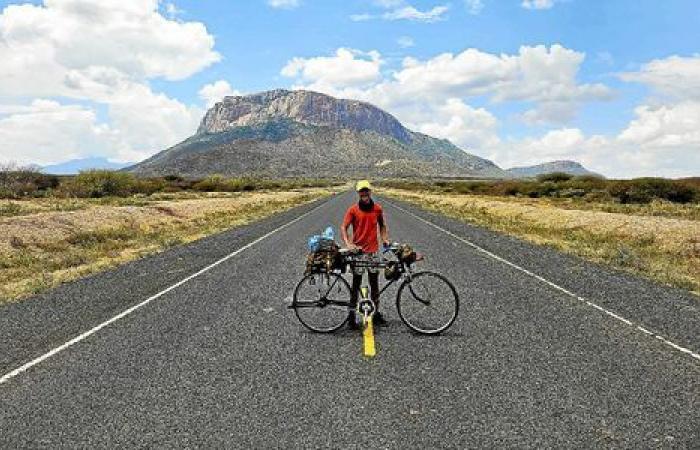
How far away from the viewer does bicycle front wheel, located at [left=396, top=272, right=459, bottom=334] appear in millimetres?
8734

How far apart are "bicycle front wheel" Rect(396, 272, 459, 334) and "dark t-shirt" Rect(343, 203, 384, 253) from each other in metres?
0.78

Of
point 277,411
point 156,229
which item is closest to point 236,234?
point 156,229

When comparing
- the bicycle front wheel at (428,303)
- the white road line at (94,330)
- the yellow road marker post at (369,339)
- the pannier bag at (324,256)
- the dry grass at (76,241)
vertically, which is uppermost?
the pannier bag at (324,256)

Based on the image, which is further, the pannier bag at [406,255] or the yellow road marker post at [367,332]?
the pannier bag at [406,255]

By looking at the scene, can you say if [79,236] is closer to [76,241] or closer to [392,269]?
[76,241]

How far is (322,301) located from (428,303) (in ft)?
5.13

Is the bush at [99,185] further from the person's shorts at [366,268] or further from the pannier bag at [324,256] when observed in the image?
the person's shorts at [366,268]

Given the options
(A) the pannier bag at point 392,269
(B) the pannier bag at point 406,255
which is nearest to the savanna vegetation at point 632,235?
(B) the pannier bag at point 406,255

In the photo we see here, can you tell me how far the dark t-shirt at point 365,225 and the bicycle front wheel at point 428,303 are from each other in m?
0.78

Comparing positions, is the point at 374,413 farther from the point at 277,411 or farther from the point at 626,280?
the point at 626,280

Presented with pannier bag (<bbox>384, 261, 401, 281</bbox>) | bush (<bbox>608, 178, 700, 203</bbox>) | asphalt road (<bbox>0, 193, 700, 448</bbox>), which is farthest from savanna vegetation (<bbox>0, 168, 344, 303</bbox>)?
bush (<bbox>608, 178, 700, 203</bbox>)

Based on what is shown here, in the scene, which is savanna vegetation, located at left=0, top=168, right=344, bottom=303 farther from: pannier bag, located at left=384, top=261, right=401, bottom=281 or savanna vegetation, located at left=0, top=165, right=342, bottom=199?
pannier bag, located at left=384, top=261, right=401, bottom=281

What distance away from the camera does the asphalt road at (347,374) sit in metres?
5.20

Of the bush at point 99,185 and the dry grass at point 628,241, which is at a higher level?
the bush at point 99,185
